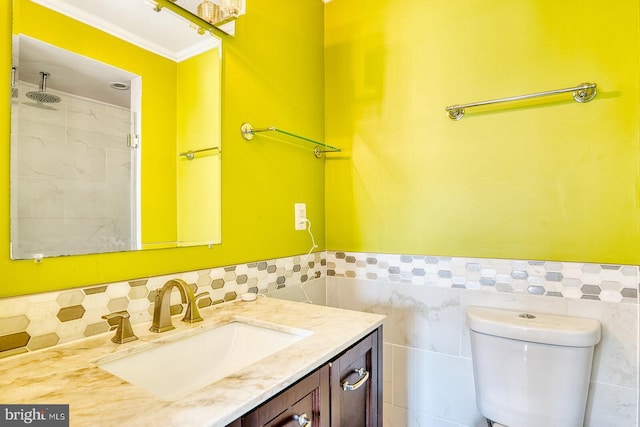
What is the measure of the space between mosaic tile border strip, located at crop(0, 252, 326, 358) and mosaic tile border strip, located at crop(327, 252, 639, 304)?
661 mm

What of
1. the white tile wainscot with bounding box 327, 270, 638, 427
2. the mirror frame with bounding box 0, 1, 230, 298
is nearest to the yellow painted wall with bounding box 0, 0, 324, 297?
the mirror frame with bounding box 0, 1, 230, 298

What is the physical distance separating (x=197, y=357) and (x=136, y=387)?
0.32 metres

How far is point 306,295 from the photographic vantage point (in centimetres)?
163

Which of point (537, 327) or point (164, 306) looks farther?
point (537, 327)

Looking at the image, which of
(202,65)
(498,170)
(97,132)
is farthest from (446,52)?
(97,132)

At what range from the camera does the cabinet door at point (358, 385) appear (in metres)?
0.86

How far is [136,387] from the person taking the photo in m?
0.64

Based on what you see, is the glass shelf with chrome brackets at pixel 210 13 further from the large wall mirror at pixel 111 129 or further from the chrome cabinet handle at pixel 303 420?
the chrome cabinet handle at pixel 303 420

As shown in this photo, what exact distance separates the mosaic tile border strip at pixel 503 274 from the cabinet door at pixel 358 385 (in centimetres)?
53

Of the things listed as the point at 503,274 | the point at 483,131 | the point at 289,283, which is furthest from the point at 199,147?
the point at 503,274

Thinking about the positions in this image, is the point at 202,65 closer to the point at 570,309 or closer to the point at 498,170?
the point at 498,170

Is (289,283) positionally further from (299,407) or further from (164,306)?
(299,407)

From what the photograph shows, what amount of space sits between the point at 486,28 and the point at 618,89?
543 mm

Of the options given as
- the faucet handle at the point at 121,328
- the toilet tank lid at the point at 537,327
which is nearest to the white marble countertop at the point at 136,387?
the faucet handle at the point at 121,328
